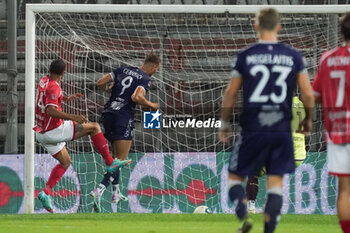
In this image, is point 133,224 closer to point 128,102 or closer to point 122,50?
point 128,102

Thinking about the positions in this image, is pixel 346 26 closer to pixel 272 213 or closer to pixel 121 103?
pixel 272 213

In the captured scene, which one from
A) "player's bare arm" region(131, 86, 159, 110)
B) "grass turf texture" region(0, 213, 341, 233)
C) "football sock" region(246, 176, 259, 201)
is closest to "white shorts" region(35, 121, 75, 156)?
"player's bare arm" region(131, 86, 159, 110)

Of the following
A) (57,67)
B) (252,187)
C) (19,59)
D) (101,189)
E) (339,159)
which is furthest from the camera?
(19,59)

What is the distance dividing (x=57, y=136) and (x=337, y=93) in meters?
4.99

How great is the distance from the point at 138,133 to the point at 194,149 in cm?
92

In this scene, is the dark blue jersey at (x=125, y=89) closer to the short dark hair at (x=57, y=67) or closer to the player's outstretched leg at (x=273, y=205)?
the short dark hair at (x=57, y=67)

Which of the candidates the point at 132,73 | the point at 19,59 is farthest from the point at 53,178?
the point at 19,59

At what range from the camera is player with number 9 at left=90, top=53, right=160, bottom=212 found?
9.79 m

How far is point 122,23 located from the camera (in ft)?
37.8

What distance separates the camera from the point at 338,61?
5438mm

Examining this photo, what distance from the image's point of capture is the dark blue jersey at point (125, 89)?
9773 mm

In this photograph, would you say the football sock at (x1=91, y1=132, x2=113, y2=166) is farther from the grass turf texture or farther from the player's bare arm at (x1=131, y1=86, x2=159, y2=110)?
the grass turf texture

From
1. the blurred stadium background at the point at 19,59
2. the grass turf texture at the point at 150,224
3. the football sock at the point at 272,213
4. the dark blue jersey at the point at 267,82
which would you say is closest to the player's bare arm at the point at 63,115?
the grass turf texture at the point at 150,224

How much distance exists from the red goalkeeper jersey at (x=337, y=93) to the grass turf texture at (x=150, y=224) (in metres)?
1.91
